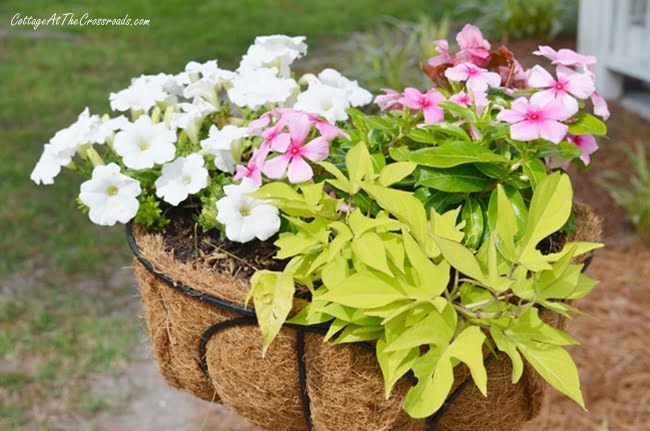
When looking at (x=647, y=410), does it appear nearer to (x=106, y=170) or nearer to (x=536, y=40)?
(x=106, y=170)

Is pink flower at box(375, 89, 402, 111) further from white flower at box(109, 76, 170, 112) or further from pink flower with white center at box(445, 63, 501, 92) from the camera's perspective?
white flower at box(109, 76, 170, 112)

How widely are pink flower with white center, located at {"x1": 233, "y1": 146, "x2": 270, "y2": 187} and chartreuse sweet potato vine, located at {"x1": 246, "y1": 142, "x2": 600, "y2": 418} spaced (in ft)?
0.24

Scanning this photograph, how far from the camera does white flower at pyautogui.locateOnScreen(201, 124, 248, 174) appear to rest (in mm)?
1272

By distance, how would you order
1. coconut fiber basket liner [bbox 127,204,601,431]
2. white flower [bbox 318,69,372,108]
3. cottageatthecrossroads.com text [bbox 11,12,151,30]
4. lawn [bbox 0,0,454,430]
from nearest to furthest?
coconut fiber basket liner [bbox 127,204,601,431] → white flower [bbox 318,69,372,108] → lawn [bbox 0,0,454,430] → cottageatthecrossroads.com text [bbox 11,12,151,30]

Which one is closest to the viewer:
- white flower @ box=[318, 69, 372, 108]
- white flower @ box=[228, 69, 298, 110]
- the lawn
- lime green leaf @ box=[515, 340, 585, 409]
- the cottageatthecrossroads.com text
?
lime green leaf @ box=[515, 340, 585, 409]

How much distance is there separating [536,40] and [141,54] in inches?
122

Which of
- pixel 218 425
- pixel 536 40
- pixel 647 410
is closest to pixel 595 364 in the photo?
pixel 647 410

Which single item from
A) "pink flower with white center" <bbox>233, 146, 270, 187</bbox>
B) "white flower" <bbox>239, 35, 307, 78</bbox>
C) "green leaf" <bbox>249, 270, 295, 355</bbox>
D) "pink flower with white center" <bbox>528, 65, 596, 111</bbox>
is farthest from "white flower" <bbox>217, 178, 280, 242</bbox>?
"pink flower with white center" <bbox>528, 65, 596, 111</bbox>

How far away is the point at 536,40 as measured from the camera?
598 cm

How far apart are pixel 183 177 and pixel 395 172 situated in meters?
0.38

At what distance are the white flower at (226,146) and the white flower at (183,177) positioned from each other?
3 cm

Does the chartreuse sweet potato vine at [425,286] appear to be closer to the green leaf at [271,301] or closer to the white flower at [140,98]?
the green leaf at [271,301]

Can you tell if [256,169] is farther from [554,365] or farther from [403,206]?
[554,365]

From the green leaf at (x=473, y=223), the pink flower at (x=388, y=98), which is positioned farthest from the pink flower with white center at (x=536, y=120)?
the pink flower at (x=388, y=98)
